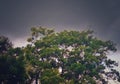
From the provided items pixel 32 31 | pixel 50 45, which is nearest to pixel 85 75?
pixel 50 45

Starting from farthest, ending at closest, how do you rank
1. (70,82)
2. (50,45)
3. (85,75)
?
(50,45) → (85,75) → (70,82)

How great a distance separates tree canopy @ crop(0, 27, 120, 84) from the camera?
4800cm

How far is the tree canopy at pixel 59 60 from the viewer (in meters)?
48.0

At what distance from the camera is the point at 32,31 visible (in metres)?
56.3

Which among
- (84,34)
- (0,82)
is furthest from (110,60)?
(0,82)

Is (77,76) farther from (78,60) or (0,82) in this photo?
(0,82)

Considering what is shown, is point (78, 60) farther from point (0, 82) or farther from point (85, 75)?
point (0, 82)

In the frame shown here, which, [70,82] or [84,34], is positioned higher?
[84,34]

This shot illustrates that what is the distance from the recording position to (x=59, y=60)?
174 feet

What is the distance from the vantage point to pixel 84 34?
55562mm

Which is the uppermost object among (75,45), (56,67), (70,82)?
(75,45)

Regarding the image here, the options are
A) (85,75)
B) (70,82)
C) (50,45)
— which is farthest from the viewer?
(50,45)

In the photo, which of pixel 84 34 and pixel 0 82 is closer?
pixel 0 82

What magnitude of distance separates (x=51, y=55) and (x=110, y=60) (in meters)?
11.1
